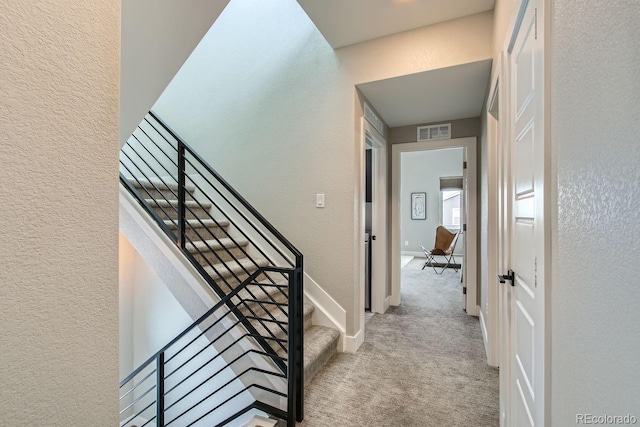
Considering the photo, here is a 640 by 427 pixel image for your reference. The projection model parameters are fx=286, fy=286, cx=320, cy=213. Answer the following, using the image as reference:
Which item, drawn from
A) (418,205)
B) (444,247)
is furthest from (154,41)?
A: (418,205)

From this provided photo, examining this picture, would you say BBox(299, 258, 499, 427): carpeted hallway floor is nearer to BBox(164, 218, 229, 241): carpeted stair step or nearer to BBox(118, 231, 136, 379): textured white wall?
BBox(164, 218, 229, 241): carpeted stair step

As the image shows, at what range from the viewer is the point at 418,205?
A: 8.51 meters

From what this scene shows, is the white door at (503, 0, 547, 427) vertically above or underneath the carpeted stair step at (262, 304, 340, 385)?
above

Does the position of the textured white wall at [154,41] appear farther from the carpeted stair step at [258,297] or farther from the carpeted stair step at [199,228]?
the carpeted stair step at [258,297]

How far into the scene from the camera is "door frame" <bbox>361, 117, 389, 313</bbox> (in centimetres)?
341

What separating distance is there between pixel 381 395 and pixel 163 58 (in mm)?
2496

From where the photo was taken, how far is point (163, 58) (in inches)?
65.6

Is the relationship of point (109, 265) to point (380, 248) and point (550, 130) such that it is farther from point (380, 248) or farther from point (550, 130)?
point (380, 248)

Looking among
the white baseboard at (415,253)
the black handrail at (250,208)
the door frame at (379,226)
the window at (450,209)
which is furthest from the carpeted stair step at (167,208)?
the window at (450,209)

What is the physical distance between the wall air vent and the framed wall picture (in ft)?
18.3

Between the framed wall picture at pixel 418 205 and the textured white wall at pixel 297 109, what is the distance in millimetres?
6500

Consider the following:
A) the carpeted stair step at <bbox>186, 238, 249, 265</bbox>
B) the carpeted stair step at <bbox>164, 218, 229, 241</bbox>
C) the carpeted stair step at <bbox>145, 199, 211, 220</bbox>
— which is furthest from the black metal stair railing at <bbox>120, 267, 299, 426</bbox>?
the carpeted stair step at <bbox>145, 199, 211, 220</bbox>

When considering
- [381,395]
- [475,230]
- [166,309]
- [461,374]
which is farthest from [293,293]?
[475,230]

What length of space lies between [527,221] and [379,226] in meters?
2.33
